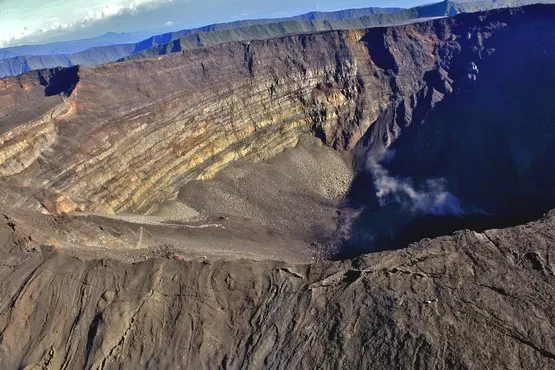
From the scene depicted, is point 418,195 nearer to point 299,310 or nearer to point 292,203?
point 292,203

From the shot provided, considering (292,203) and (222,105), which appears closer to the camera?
(292,203)

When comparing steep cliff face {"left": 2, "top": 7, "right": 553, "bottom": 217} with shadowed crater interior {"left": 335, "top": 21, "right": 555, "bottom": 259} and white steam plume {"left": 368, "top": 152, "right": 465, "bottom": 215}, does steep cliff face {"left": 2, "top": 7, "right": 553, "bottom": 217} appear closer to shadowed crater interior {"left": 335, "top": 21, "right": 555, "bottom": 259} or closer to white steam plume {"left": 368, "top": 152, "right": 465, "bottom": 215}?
shadowed crater interior {"left": 335, "top": 21, "right": 555, "bottom": 259}

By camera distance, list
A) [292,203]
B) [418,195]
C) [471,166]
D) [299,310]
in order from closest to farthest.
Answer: [299,310]
[418,195]
[292,203]
[471,166]

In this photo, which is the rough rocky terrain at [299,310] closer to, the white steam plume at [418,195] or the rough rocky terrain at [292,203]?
the rough rocky terrain at [292,203]

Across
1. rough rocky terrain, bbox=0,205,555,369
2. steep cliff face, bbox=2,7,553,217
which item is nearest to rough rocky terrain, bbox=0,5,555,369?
rough rocky terrain, bbox=0,205,555,369

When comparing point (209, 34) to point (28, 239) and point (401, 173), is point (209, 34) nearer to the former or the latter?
point (401, 173)

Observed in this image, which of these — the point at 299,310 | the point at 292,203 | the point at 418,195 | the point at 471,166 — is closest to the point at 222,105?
Result: the point at 292,203

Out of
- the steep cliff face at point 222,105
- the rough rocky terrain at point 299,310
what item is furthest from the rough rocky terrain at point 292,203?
the steep cliff face at point 222,105

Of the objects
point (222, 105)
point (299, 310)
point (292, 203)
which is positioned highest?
point (222, 105)
